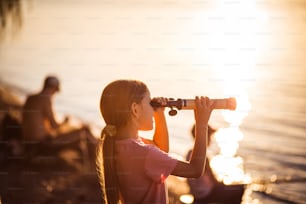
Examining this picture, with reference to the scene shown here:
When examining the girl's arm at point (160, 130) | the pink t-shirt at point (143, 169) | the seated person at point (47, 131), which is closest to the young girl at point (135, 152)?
the pink t-shirt at point (143, 169)

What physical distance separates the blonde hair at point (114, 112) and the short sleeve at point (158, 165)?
13cm

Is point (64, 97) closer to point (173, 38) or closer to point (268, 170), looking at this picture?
point (268, 170)

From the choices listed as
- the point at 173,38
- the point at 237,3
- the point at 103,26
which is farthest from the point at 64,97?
the point at 237,3

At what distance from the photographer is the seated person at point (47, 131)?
577 cm

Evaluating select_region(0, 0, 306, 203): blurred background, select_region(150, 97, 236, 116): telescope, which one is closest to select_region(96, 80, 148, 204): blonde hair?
select_region(150, 97, 236, 116): telescope

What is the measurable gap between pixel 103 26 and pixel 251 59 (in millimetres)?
4706

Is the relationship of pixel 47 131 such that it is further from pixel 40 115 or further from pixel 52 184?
pixel 52 184

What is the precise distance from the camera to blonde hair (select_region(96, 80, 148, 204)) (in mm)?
2225

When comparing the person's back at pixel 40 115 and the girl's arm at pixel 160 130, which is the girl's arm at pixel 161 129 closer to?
the girl's arm at pixel 160 130

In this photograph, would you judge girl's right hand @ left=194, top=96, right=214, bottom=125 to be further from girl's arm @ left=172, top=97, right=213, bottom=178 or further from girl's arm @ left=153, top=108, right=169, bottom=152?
girl's arm @ left=153, top=108, right=169, bottom=152

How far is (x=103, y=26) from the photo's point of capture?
19406mm

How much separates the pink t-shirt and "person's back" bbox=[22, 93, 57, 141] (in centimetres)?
A: 367

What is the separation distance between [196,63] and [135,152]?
13395 mm

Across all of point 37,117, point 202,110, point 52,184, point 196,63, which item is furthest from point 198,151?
point 196,63
